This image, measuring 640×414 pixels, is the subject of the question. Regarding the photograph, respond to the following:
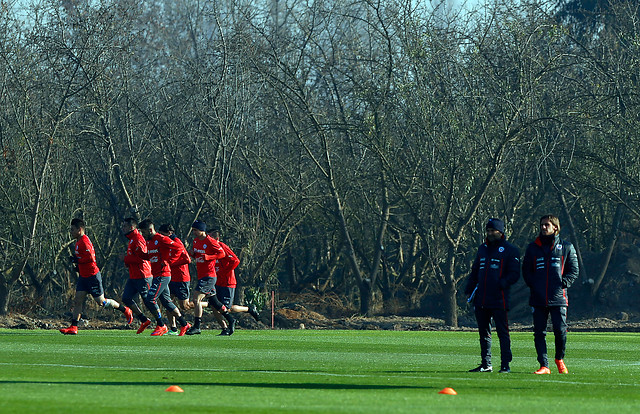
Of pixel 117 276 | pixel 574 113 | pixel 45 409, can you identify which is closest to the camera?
pixel 45 409

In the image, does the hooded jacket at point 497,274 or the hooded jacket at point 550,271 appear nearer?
the hooded jacket at point 550,271

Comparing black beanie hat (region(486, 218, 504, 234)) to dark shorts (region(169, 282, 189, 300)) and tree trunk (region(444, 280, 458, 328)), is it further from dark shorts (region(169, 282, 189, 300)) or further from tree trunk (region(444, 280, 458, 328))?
tree trunk (region(444, 280, 458, 328))

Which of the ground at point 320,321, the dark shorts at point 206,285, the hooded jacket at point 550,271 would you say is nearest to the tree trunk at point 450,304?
the ground at point 320,321

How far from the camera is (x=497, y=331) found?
12805 millimetres

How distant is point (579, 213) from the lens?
125ft

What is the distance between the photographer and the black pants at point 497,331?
12.7m

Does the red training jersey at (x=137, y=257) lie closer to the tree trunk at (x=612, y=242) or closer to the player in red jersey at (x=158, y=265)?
the player in red jersey at (x=158, y=265)

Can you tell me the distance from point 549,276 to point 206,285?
969cm

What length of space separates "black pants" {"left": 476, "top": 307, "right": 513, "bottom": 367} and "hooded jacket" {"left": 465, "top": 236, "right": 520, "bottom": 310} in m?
0.10

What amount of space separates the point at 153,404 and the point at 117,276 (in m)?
31.5

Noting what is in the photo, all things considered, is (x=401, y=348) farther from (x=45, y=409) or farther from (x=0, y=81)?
(x=0, y=81)

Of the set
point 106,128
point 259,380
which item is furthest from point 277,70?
point 259,380

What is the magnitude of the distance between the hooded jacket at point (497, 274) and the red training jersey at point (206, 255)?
895cm

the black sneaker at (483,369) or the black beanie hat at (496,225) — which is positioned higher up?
the black beanie hat at (496,225)
